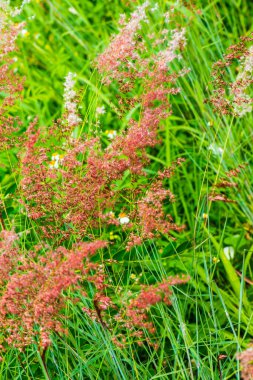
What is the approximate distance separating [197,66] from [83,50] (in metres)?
0.86

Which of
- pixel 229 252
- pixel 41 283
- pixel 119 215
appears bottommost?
Result: pixel 229 252

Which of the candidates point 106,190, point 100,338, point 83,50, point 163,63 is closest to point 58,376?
point 100,338

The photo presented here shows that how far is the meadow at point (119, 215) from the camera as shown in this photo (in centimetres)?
165

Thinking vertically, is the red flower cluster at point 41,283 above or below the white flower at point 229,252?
above

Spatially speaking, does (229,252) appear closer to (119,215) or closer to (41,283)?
(119,215)

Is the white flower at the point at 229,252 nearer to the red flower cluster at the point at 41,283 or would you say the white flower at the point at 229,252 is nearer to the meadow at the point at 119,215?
the meadow at the point at 119,215

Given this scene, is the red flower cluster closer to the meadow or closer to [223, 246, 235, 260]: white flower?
the meadow

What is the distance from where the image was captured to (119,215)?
231 centimetres

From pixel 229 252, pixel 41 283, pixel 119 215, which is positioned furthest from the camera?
pixel 229 252

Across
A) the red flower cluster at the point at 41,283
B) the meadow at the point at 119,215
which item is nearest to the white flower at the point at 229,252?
the meadow at the point at 119,215

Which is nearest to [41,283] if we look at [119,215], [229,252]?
[119,215]

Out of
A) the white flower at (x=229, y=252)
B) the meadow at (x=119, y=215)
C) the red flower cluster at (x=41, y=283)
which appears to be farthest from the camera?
the white flower at (x=229, y=252)

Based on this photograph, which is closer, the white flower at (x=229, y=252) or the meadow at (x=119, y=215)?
the meadow at (x=119, y=215)

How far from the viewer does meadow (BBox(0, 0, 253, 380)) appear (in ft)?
5.42
